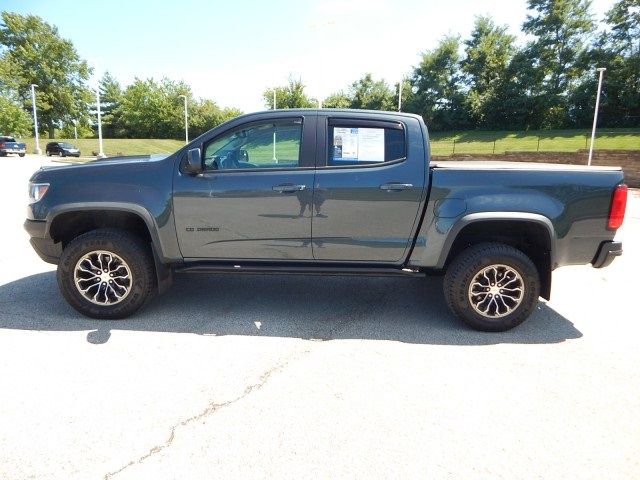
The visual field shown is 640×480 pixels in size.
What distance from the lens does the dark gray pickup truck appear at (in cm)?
358

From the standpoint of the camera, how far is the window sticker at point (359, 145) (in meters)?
3.79

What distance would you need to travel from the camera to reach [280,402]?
2732mm

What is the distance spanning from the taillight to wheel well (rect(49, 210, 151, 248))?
412 cm

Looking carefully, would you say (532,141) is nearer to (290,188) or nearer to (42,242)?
(290,188)

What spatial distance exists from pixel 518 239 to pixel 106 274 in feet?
12.5

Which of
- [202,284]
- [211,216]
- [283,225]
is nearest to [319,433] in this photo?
[283,225]

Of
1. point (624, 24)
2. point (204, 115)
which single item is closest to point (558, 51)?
point (624, 24)

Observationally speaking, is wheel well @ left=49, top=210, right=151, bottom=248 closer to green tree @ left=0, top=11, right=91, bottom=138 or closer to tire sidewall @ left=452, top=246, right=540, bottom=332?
tire sidewall @ left=452, top=246, right=540, bottom=332

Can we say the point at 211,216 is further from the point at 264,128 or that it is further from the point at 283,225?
the point at 264,128

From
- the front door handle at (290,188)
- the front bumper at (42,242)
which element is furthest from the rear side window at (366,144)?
the front bumper at (42,242)

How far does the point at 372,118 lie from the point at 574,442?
2.85 meters

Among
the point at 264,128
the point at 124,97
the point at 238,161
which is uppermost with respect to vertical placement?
the point at 124,97

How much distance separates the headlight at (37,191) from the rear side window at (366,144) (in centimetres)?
260

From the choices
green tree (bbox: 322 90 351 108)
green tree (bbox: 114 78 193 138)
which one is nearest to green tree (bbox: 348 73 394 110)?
green tree (bbox: 322 90 351 108)
